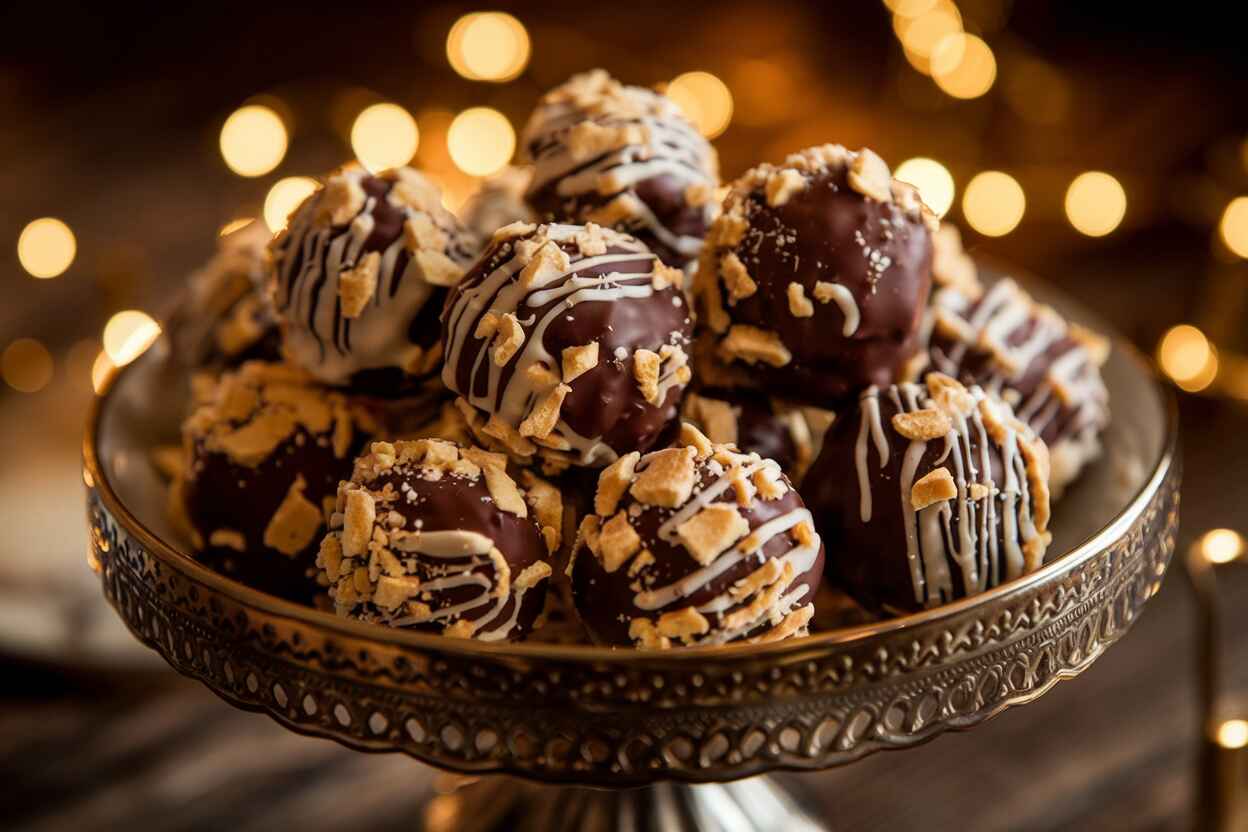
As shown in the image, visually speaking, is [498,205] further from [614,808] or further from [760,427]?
[614,808]

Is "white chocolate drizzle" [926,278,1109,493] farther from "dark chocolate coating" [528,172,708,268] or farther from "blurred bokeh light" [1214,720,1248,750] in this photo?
"blurred bokeh light" [1214,720,1248,750]

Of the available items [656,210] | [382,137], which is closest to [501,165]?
[382,137]

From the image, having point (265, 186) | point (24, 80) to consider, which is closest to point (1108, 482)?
point (265, 186)

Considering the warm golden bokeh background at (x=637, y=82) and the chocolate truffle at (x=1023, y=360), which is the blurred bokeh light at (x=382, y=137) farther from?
the chocolate truffle at (x=1023, y=360)

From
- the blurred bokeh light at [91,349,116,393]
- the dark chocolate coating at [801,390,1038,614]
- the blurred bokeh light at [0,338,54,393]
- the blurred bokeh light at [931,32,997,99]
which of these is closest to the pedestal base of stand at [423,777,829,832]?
the dark chocolate coating at [801,390,1038,614]

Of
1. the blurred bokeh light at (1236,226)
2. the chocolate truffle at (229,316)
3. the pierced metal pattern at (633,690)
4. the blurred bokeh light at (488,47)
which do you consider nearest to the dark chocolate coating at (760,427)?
the pierced metal pattern at (633,690)

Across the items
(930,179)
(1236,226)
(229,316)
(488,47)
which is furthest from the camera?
(488,47)
